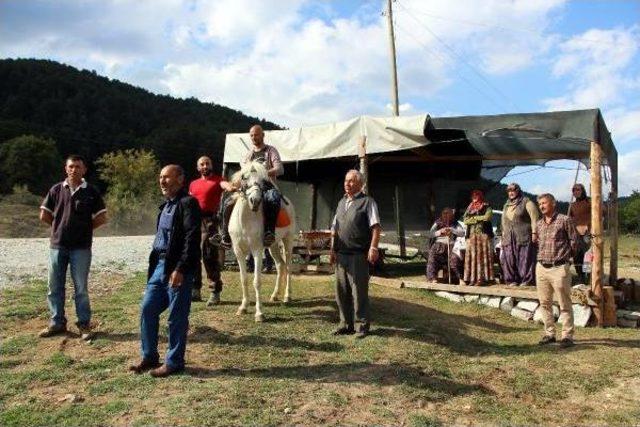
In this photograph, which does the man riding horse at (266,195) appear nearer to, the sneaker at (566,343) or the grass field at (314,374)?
the grass field at (314,374)

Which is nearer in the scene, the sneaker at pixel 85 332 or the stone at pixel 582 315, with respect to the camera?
the sneaker at pixel 85 332

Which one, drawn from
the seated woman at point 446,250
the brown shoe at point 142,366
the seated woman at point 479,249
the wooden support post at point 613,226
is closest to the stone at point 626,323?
the wooden support post at point 613,226

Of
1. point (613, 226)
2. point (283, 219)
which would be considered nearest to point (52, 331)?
point (283, 219)

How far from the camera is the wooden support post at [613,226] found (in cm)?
946

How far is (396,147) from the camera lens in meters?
9.64

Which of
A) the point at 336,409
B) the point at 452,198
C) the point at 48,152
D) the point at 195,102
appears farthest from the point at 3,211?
the point at 195,102

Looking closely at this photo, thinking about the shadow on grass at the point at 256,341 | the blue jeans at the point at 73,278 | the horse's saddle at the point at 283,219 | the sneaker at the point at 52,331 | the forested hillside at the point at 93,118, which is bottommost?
the shadow on grass at the point at 256,341

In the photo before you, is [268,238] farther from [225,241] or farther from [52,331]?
[52,331]

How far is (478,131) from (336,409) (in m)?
6.02

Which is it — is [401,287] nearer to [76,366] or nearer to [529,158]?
[529,158]

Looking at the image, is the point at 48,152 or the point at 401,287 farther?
the point at 48,152

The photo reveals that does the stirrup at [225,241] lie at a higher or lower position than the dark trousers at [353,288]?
higher

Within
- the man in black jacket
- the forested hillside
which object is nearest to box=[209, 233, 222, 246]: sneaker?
the man in black jacket

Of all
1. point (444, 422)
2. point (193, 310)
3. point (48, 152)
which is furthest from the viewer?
point (48, 152)
